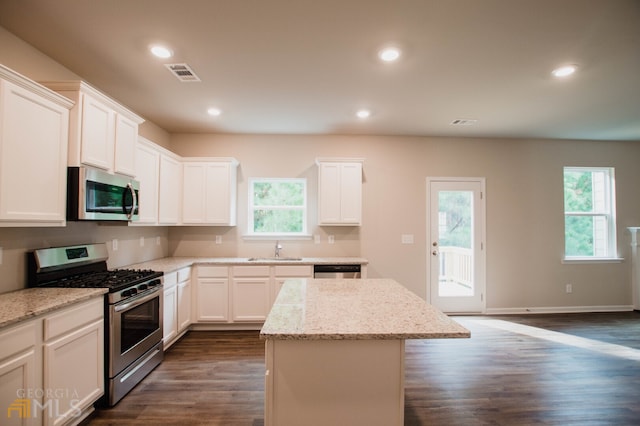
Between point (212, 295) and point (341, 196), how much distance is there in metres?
2.17

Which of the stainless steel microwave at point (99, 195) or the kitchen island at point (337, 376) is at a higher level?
the stainless steel microwave at point (99, 195)

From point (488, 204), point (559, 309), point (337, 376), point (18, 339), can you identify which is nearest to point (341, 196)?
point (488, 204)

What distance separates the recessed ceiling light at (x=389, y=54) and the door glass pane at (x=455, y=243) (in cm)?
272

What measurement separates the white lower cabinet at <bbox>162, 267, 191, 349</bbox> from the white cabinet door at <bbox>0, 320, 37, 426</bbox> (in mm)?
1388

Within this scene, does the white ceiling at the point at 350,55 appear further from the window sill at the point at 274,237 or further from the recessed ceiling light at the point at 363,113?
the window sill at the point at 274,237

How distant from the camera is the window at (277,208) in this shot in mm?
4469

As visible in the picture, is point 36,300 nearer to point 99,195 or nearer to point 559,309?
point 99,195

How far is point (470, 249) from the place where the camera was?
452 centimetres

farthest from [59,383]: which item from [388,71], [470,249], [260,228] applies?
[470,249]

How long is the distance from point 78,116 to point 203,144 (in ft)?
7.45

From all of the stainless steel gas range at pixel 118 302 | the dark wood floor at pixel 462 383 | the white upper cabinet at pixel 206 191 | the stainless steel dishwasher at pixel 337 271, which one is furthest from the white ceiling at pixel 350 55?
the dark wood floor at pixel 462 383

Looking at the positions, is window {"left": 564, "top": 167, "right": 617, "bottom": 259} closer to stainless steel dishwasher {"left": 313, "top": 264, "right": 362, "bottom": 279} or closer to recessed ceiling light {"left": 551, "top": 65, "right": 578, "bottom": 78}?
recessed ceiling light {"left": 551, "top": 65, "right": 578, "bottom": 78}

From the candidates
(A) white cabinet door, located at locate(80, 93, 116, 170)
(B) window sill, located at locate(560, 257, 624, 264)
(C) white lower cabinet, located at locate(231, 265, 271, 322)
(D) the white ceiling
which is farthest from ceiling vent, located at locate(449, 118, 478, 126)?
(A) white cabinet door, located at locate(80, 93, 116, 170)

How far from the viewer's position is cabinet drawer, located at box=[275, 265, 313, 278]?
148 inches
